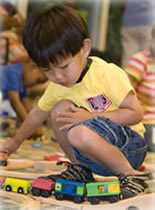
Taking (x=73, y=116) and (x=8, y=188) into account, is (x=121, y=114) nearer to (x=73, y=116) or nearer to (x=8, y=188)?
(x=73, y=116)

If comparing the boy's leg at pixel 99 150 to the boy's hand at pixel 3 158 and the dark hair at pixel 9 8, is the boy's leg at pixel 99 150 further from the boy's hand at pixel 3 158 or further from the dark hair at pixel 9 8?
the dark hair at pixel 9 8

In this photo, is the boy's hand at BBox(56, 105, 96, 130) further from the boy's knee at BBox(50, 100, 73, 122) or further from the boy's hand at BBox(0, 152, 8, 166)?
the boy's hand at BBox(0, 152, 8, 166)

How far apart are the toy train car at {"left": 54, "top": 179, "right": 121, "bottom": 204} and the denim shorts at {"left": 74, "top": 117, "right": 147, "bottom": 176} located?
0.10m

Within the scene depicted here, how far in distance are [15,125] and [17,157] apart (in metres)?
0.38

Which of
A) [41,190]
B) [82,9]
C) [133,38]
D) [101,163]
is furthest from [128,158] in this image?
[82,9]

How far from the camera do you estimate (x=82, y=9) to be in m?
1.67

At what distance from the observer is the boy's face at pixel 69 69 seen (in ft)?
2.65

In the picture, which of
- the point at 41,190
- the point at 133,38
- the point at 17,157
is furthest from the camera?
the point at 133,38

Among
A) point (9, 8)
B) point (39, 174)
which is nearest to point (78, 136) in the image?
point (39, 174)

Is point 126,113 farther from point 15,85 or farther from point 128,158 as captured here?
point 15,85

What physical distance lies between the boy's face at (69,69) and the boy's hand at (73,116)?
0.04 meters

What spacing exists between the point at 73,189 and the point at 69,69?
0.19 metres

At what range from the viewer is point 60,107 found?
2.99ft

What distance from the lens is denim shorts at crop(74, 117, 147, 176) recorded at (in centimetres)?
83
